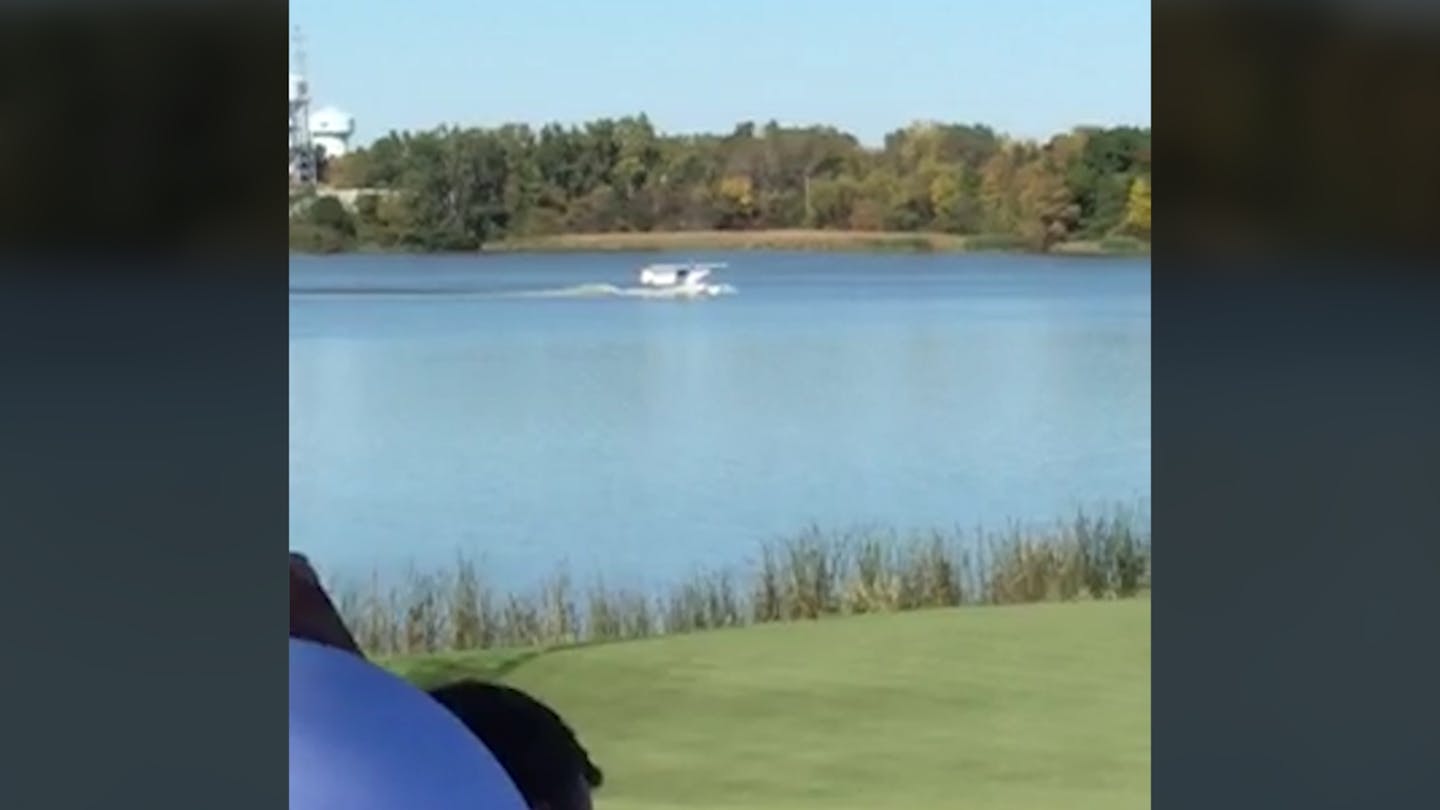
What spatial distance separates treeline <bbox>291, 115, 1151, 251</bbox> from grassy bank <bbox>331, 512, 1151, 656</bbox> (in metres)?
1.39

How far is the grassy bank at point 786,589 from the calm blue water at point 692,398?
0.99 feet

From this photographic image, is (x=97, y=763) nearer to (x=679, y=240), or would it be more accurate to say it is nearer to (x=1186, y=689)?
(x=1186, y=689)

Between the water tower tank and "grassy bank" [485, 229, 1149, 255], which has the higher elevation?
the water tower tank

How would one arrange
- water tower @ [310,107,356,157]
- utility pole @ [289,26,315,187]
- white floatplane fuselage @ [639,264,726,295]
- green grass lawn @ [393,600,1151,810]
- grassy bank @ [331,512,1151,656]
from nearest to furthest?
1. green grass lawn @ [393,600,1151,810]
2. grassy bank @ [331,512,1151,656]
3. utility pole @ [289,26,315,187]
4. water tower @ [310,107,356,157]
5. white floatplane fuselage @ [639,264,726,295]

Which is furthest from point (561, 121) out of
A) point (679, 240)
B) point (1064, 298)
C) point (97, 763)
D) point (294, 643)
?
point (294, 643)

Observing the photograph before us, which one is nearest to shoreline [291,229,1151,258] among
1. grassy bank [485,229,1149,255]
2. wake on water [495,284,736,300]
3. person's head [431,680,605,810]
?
grassy bank [485,229,1149,255]

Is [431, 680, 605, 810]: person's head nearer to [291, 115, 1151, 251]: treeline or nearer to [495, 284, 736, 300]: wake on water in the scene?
[291, 115, 1151, 251]: treeline

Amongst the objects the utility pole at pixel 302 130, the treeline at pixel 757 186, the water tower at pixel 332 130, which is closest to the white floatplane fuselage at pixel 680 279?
the treeline at pixel 757 186

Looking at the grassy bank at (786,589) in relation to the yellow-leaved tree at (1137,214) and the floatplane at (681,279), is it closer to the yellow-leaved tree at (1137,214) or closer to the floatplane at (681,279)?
the yellow-leaved tree at (1137,214)

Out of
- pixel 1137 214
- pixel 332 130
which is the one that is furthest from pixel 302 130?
pixel 1137 214

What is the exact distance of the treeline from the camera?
5.95 meters

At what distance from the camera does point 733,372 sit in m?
6.42

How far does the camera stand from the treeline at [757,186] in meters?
5.95

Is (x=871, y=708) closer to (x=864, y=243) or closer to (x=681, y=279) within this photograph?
(x=864, y=243)
